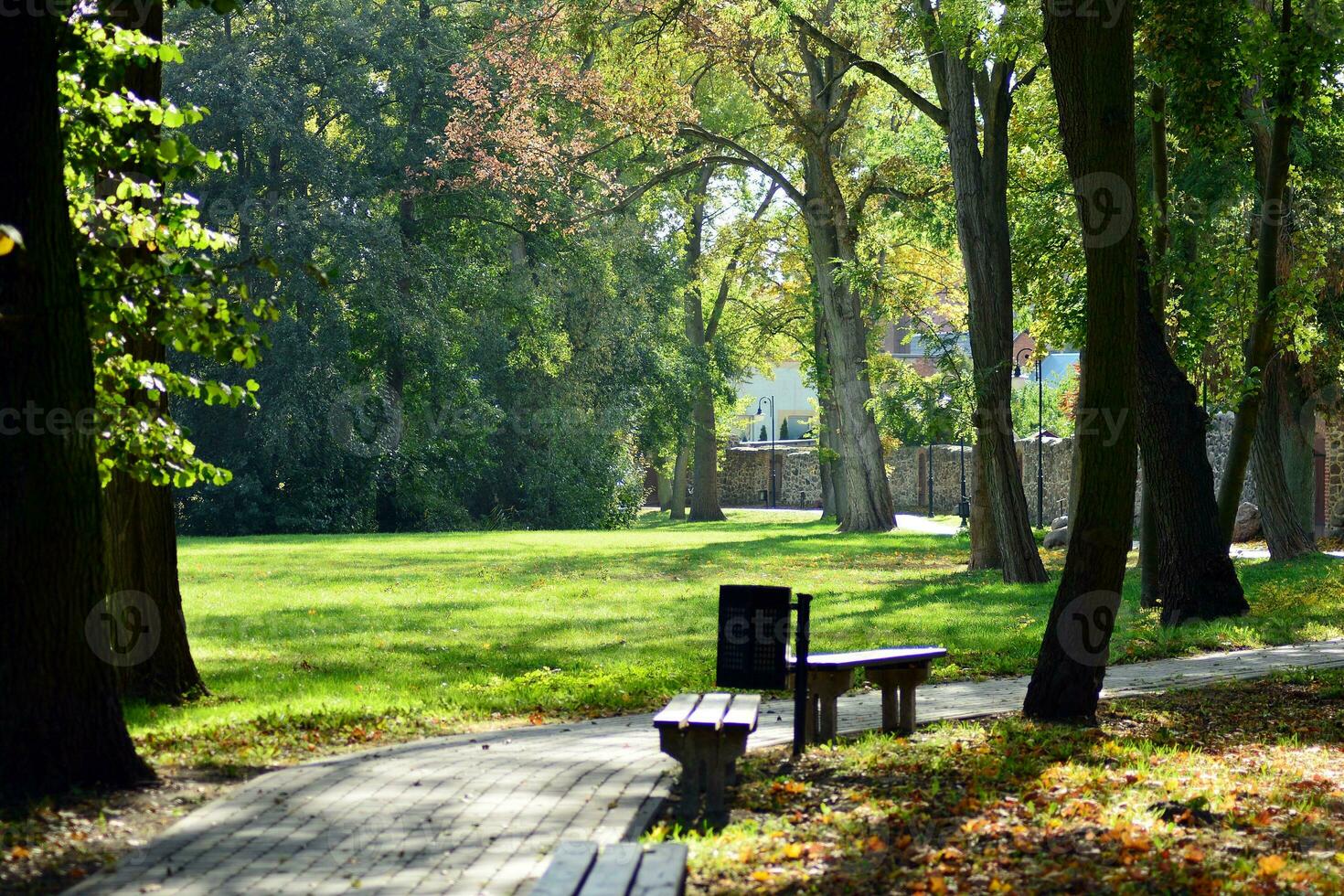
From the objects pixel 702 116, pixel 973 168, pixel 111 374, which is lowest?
pixel 111 374

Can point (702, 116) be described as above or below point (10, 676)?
above

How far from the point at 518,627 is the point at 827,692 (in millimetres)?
6906

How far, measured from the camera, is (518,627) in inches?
597

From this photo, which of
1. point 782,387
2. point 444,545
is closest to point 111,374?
point 444,545

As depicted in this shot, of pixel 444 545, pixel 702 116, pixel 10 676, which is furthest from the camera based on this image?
pixel 702 116

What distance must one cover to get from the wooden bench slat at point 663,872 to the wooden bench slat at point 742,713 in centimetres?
135

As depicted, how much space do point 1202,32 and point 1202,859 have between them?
34.0 feet

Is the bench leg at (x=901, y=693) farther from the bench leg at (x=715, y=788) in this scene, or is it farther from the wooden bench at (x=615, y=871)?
the wooden bench at (x=615, y=871)

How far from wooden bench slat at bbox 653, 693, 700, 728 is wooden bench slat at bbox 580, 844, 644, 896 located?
4.52 ft

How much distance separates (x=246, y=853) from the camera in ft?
19.4

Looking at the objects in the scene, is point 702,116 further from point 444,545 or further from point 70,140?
point 70,140

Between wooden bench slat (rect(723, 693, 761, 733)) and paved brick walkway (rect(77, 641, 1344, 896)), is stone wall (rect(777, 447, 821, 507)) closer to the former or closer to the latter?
paved brick walkway (rect(77, 641, 1344, 896))

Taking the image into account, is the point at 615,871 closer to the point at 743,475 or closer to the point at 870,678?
the point at 870,678

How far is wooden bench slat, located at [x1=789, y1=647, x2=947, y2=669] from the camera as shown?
8.48 m
